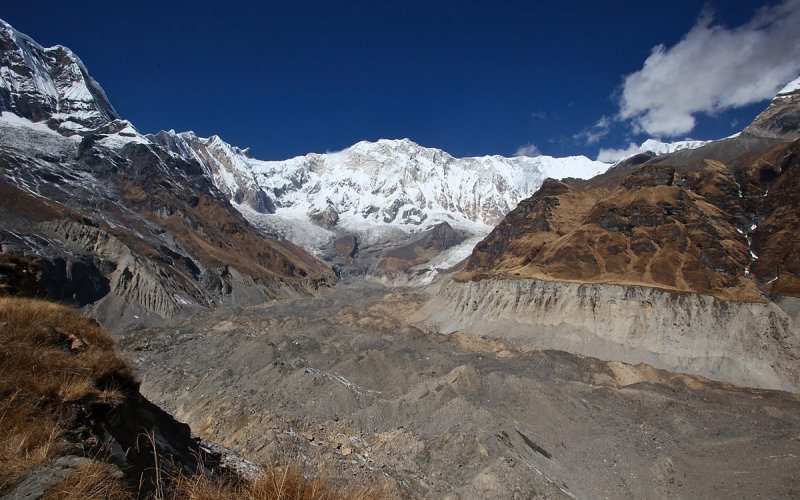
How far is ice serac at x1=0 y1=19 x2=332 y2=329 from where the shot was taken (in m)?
76.8

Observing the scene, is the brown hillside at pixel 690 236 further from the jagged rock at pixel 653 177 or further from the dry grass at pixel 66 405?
the dry grass at pixel 66 405

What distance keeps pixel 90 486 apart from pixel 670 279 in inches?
2771

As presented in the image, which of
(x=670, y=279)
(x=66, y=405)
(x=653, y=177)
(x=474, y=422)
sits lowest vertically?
(x=474, y=422)

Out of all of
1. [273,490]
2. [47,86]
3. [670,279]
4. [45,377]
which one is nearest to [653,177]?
[670,279]

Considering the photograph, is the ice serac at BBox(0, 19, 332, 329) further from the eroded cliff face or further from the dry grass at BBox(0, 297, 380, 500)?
the eroded cliff face

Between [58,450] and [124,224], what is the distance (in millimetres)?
123897

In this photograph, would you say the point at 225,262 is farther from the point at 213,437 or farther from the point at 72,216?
the point at 213,437

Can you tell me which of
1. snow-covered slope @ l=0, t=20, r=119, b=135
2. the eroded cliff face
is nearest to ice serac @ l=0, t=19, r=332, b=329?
snow-covered slope @ l=0, t=20, r=119, b=135

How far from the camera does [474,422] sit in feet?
83.8

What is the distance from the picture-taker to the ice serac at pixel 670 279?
51.8m

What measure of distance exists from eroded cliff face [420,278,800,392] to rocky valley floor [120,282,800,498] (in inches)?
200

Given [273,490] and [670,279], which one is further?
[670,279]

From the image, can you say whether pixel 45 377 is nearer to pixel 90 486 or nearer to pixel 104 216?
pixel 90 486

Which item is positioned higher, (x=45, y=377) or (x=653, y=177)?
(x=653, y=177)
